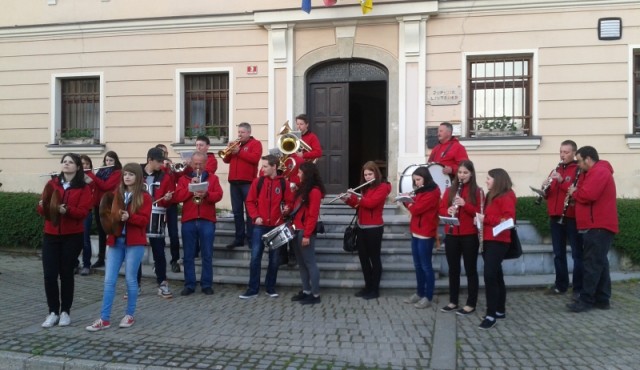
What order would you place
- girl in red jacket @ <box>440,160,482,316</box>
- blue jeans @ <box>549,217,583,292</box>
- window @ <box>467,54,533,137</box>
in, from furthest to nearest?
1. window @ <box>467,54,533,137</box>
2. blue jeans @ <box>549,217,583,292</box>
3. girl in red jacket @ <box>440,160,482,316</box>

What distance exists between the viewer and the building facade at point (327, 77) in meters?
10.2

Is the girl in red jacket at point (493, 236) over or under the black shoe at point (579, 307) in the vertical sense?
over

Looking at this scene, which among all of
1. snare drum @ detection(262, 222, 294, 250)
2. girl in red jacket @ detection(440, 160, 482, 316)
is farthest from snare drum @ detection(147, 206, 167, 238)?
girl in red jacket @ detection(440, 160, 482, 316)

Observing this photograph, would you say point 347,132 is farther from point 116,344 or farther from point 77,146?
point 116,344

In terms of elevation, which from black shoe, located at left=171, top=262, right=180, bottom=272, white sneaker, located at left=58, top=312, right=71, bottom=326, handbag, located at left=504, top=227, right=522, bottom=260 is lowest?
white sneaker, located at left=58, top=312, right=71, bottom=326

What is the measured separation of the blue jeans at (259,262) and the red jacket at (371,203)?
1181mm

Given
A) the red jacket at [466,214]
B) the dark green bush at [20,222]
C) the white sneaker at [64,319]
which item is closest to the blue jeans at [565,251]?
the red jacket at [466,214]

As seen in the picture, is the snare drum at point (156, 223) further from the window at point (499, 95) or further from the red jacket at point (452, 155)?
the window at point (499, 95)

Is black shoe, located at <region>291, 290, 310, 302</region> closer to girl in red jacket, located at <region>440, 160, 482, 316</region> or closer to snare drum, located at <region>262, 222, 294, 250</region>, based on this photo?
snare drum, located at <region>262, 222, 294, 250</region>

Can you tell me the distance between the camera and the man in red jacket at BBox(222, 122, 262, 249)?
8.41 metres

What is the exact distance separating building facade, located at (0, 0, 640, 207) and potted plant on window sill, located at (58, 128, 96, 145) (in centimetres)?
8

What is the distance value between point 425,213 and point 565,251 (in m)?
2.10

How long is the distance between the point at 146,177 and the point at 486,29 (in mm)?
6874

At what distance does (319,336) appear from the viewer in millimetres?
5801
